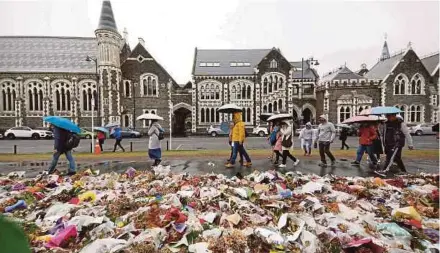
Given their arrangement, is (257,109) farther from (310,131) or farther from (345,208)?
(345,208)

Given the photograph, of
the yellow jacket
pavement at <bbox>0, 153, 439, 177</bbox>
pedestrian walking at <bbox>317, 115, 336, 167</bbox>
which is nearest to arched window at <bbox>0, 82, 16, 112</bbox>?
pavement at <bbox>0, 153, 439, 177</bbox>

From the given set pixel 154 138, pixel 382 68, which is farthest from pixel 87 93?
pixel 382 68

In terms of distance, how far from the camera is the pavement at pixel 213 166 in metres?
5.00

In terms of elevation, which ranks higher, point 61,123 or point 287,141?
point 61,123

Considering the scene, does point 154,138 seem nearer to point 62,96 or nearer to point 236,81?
point 62,96

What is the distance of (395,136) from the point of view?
179 inches

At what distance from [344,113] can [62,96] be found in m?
6.29

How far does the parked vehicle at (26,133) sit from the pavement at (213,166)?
0.85 metres

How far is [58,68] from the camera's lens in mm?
5129

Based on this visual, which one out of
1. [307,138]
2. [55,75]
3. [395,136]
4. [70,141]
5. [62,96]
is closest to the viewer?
[395,136]

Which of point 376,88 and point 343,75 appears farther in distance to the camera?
point 376,88

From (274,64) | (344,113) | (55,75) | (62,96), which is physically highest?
(274,64)

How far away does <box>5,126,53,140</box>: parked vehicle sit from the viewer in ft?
15.0

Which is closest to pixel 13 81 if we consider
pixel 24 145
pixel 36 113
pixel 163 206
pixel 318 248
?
pixel 36 113
